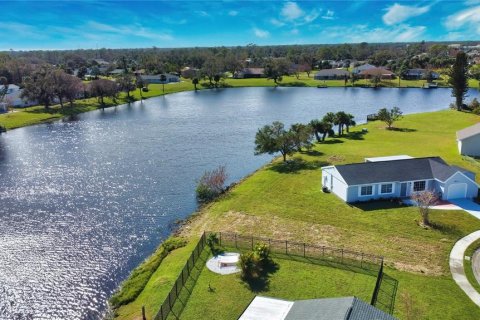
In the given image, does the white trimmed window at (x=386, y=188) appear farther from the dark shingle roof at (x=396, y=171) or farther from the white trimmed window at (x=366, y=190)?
the white trimmed window at (x=366, y=190)

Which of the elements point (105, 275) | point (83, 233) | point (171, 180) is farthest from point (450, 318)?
point (171, 180)

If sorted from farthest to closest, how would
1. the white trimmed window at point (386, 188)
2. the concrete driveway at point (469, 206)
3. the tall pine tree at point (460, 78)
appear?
the tall pine tree at point (460, 78) → the white trimmed window at point (386, 188) → the concrete driveway at point (469, 206)

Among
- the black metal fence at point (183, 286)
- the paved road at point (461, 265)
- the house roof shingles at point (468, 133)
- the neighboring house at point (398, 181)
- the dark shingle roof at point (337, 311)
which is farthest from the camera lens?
the house roof shingles at point (468, 133)

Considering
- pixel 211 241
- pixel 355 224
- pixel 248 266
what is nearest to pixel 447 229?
pixel 355 224

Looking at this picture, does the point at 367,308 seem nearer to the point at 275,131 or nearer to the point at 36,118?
the point at 275,131

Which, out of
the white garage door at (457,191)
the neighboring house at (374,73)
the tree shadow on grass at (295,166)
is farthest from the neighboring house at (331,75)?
the white garage door at (457,191)
